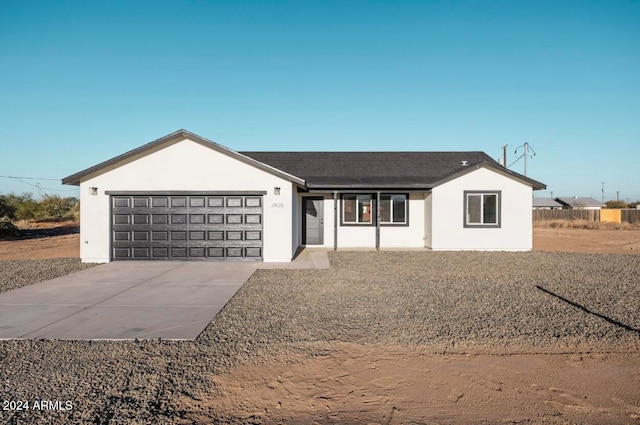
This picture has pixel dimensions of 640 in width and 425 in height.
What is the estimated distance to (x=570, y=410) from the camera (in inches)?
117

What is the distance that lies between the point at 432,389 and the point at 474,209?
37.9ft

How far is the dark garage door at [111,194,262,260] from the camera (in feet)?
37.1

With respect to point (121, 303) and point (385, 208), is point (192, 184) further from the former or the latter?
point (385, 208)

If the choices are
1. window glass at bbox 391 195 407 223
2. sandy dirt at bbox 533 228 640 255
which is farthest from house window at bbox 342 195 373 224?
sandy dirt at bbox 533 228 640 255

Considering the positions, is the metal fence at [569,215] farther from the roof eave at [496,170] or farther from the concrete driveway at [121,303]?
the concrete driveway at [121,303]

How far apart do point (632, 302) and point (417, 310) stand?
408 cm

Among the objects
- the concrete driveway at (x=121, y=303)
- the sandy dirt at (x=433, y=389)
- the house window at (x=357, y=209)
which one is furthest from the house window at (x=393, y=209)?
the sandy dirt at (x=433, y=389)

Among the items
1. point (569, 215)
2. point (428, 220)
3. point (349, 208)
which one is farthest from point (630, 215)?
point (349, 208)

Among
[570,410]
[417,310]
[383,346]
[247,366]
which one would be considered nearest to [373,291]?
[417,310]

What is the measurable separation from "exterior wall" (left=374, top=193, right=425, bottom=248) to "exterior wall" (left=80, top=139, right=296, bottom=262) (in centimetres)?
505

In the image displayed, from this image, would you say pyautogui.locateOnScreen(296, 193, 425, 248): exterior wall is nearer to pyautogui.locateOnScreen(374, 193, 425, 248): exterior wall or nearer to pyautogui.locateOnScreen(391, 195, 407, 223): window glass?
pyautogui.locateOnScreen(374, 193, 425, 248): exterior wall

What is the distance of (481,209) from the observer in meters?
13.6

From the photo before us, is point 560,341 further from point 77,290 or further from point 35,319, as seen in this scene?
point 77,290

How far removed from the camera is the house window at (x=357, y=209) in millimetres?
14719
